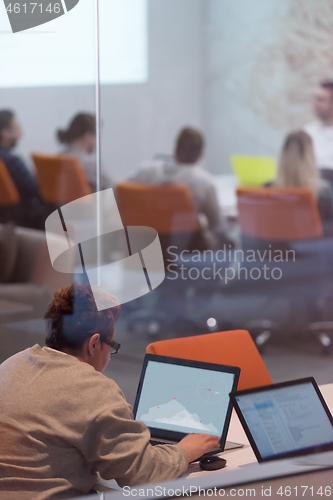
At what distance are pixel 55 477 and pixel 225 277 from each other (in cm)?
317

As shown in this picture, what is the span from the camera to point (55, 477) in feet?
5.05

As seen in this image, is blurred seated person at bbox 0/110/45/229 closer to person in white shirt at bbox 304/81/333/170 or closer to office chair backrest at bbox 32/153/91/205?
office chair backrest at bbox 32/153/91/205

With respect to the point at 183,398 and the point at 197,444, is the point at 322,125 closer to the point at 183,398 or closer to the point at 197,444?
the point at 183,398

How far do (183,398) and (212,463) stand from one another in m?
0.24

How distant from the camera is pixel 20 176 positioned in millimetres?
4004

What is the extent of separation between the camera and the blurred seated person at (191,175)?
434cm

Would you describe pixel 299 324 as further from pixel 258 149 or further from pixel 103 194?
pixel 103 194

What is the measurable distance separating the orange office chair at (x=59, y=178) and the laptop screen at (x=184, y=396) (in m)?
2.35

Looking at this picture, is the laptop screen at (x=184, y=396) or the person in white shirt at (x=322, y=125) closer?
the laptop screen at (x=184, y=396)

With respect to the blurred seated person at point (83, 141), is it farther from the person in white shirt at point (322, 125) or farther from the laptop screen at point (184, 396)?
the laptop screen at point (184, 396)

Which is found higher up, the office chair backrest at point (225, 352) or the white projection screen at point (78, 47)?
the white projection screen at point (78, 47)

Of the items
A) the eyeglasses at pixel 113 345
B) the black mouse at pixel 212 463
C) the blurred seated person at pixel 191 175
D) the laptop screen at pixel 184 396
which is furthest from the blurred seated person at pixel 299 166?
the black mouse at pixel 212 463

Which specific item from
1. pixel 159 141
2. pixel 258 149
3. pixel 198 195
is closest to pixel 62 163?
pixel 159 141

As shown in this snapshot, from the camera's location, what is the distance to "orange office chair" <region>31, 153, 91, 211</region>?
4.05 meters
